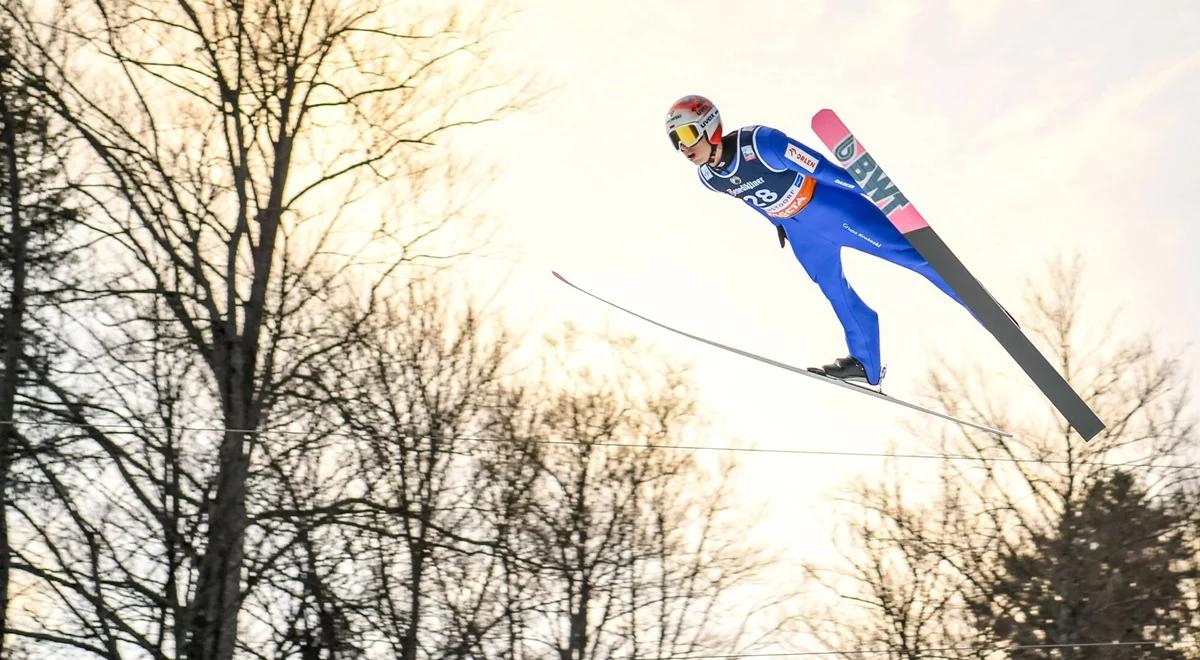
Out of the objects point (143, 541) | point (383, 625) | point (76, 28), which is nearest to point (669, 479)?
point (383, 625)

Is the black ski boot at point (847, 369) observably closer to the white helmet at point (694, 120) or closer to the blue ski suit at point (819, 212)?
the blue ski suit at point (819, 212)

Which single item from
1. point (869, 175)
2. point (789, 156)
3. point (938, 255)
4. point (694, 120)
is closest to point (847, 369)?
point (938, 255)

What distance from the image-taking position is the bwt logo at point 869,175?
524cm

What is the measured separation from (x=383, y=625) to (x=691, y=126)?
8906 mm

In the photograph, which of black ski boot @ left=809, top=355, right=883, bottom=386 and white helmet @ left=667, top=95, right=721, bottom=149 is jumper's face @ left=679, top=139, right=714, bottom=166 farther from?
black ski boot @ left=809, top=355, right=883, bottom=386

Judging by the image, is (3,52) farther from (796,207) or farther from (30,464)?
(796,207)

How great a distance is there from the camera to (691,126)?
17.6ft

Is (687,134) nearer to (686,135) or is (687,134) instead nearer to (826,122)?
(686,135)

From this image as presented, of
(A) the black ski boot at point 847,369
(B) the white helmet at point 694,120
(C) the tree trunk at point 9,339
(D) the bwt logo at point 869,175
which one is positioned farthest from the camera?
(C) the tree trunk at point 9,339

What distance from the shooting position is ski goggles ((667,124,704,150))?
17.6 feet

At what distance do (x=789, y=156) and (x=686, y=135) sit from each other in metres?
0.48

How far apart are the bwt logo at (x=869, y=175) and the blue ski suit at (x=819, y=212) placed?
5.6 inches

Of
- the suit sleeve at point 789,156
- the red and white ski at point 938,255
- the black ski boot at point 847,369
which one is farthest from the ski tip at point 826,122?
the black ski boot at point 847,369

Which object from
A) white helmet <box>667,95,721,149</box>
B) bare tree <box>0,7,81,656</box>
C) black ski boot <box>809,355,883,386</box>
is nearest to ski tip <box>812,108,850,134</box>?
white helmet <box>667,95,721,149</box>
